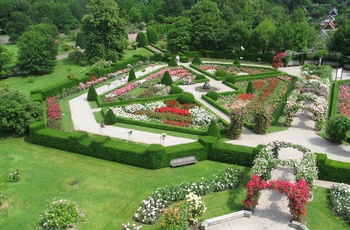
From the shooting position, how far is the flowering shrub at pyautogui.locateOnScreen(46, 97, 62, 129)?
24.9 metres

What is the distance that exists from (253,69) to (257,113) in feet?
63.8

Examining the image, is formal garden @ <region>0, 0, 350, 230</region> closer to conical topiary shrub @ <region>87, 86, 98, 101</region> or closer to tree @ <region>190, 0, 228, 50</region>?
conical topiary shrub @ <region>87, 86, 98, 101</region>

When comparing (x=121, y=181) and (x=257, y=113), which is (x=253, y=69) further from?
(x=121, y=181)

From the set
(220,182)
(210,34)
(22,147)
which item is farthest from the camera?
(210,34)

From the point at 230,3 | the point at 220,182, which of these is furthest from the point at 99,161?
the point at 230,3

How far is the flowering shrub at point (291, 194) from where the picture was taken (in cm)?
1327

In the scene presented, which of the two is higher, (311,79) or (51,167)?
(311,79)

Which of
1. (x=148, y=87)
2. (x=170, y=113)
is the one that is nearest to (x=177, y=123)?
(x=170, y=113)

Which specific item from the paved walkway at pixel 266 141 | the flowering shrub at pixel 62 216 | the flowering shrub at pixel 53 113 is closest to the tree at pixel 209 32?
the paved walkway at pixel 266 141

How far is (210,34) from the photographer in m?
49.2

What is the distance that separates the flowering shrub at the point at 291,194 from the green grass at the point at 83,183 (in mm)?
3690

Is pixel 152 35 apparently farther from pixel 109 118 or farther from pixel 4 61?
pixel 109 118

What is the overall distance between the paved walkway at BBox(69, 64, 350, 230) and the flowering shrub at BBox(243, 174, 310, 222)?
0.68m

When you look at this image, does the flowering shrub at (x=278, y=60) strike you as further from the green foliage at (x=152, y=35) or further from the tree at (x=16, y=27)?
the tree at (x=16, y=27)
